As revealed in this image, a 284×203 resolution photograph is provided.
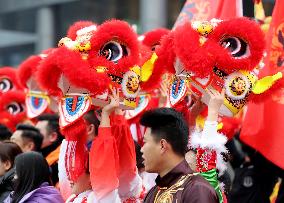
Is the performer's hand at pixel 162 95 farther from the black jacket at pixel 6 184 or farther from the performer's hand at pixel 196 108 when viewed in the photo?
the black jacket at pixel 6 184

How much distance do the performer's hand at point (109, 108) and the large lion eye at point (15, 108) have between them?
12.2 ft

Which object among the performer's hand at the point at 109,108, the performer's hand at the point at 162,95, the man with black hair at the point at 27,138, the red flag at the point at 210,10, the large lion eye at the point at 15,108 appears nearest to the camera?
the performer's hand at the point at 109,108

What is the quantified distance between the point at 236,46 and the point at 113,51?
80cm

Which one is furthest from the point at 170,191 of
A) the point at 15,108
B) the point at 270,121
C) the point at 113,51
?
the point at 15,108

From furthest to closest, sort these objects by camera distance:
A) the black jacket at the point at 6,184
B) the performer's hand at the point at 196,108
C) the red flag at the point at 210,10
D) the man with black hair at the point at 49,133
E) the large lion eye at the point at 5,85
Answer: the large lion eye at the point at 5,85 → the man with black hair at the point at 49,133 → the red flag at the point at 210,10 → the black jacket at the point at 6,184 → the performer's hand at the point at 196,108

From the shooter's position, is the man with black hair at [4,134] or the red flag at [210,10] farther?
the man with black hair at [4,134]

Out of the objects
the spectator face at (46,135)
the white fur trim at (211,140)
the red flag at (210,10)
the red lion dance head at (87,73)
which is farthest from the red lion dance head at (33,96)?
the white fur trim at (211,140)

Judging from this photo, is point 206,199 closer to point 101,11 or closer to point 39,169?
point 39,169

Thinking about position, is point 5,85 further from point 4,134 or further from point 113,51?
point 113,51

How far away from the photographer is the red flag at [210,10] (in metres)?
6.01

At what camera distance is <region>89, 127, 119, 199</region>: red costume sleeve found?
434 centimetres

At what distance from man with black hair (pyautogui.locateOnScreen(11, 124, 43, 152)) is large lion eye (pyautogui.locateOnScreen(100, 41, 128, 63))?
2.26 meters

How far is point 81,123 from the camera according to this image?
4520 millimetres

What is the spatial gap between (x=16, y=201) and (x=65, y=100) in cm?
110
